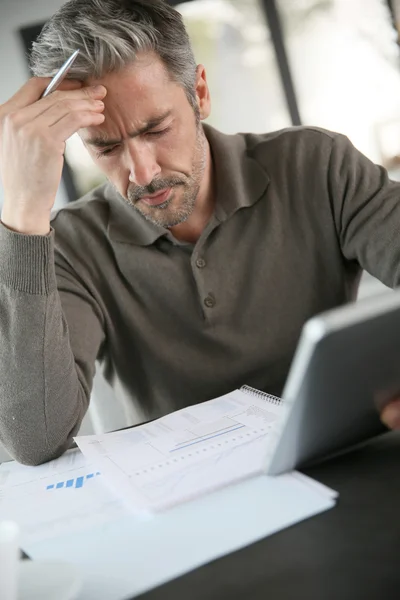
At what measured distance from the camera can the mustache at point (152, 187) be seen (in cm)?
119

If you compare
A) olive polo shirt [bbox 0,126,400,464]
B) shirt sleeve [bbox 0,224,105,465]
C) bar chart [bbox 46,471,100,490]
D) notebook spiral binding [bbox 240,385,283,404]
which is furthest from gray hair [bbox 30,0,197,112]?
bar chart [bbox 46,471,100,490]

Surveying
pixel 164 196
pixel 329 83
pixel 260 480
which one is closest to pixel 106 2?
pixel 164 196

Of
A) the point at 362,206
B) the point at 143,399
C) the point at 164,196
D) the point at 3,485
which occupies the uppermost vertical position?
the point at 164,196

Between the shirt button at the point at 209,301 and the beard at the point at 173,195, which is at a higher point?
the beard at the point at 173,195

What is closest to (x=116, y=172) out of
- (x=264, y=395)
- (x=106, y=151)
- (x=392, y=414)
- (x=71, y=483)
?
(x=106, y=151)

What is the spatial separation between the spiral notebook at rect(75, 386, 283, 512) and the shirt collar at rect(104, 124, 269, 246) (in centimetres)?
44

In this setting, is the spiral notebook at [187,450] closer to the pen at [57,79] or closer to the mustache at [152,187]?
the mustache at [152,187]

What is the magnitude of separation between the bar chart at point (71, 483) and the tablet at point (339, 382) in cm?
25

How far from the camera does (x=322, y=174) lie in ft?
4.23

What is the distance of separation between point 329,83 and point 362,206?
255cm

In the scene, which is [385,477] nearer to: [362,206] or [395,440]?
[395,440]

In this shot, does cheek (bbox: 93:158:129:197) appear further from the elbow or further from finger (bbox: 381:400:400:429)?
finger (bbox: 381:400:400:429)

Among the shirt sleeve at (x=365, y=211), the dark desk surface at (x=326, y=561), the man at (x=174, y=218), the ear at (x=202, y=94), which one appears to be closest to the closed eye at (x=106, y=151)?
the man at (x=174, y=218)

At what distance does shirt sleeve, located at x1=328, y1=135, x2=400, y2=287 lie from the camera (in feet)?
3.87
